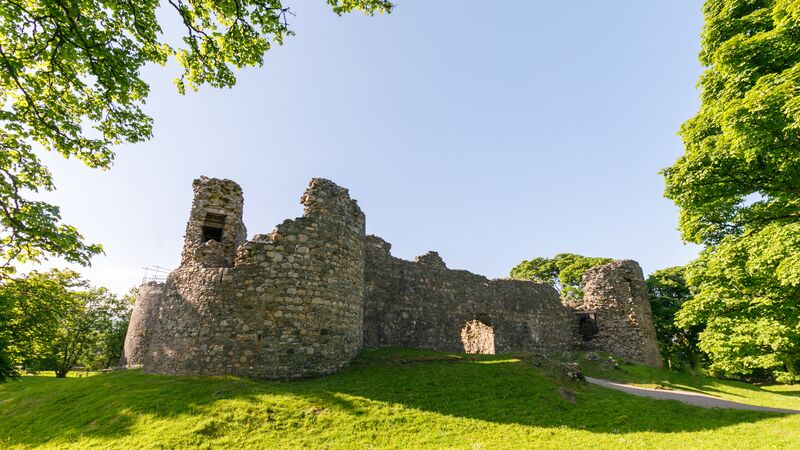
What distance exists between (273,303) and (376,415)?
527cm

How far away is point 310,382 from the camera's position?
12.2 m

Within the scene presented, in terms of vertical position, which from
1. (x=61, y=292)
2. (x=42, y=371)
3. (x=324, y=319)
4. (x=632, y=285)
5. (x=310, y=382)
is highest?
(x=632, y=285)

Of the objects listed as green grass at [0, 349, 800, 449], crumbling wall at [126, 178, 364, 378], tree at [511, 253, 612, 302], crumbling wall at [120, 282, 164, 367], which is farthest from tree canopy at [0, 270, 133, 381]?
tree at [511, 253, 612, 302]

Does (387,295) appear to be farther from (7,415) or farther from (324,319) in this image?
(7,415)

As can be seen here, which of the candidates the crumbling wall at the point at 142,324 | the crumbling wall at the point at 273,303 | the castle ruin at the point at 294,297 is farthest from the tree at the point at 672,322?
the crumbling wall at the point at 142,324

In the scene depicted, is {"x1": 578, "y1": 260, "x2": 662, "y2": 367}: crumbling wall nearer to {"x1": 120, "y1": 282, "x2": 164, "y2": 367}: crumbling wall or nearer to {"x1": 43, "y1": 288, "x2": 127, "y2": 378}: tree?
{"x1": 120, "y1": 282, "x2": 164, "y2": 367}: crumbling wall

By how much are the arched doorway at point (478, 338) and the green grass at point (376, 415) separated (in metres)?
10.6

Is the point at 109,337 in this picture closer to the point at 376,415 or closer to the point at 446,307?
the point at 446,307

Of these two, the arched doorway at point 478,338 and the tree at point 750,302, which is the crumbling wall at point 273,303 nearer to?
the arched doorway at point 478,338

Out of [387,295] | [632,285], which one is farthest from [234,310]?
[632,285]

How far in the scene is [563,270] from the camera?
154 ft

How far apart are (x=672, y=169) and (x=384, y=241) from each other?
13.5 m

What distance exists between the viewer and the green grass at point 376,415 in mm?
8898

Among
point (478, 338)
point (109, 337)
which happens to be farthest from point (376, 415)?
point (109, 337)
